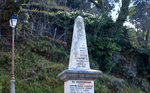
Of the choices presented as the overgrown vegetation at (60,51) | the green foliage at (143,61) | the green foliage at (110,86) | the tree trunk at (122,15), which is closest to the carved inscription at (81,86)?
the overgrown vegetation at (60,51)

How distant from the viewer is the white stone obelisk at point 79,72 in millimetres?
9688

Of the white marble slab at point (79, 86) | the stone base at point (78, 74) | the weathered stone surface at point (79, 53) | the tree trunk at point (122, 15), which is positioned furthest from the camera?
the tree trunk at point (122, 15)

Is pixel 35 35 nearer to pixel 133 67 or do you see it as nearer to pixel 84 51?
pixel 133 67

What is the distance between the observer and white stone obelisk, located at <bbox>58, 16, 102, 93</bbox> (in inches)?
381

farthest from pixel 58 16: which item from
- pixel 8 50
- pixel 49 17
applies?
pixel 8 50

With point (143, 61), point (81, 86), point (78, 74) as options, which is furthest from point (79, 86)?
point (143, 61)

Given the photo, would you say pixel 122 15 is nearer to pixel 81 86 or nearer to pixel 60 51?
pixel 60 51

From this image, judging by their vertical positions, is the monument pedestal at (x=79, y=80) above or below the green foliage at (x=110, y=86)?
above

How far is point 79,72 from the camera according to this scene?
9.63 metres

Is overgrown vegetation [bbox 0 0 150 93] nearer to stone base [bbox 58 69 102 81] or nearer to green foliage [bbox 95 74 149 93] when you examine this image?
green foliage [bbox 95 74 149 93]

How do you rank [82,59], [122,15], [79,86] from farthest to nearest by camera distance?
[122,15] < [82,59] < [79,86]

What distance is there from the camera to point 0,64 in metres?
18.9

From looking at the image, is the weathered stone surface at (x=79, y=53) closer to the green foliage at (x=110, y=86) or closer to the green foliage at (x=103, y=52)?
the green foliage at (x=110, y=86)

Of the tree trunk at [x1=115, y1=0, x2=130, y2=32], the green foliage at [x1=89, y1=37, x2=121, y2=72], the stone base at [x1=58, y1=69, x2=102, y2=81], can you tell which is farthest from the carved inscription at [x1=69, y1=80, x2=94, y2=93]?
the tree trunk at [x1=115, y1=0, x2=130, y2=32]
